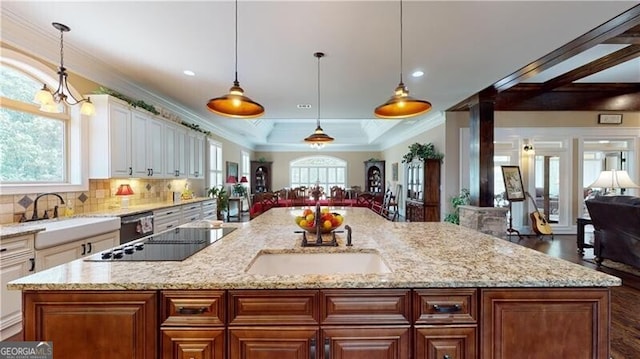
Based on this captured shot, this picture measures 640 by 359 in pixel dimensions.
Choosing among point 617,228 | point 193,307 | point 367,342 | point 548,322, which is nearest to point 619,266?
point 617,228

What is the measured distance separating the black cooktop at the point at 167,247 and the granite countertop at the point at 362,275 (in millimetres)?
85

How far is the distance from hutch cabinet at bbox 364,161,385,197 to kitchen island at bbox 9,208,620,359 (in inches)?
438

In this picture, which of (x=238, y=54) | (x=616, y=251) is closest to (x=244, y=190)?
(x=238, y=54)

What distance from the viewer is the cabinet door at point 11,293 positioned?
7.59 feet

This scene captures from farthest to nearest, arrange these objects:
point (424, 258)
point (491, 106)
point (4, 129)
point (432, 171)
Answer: point (432, 171) → point (491, 106) → point (4, 129) → point (424, 258)

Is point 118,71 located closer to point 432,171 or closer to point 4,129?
point 4,129

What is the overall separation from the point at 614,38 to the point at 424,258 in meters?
3.42

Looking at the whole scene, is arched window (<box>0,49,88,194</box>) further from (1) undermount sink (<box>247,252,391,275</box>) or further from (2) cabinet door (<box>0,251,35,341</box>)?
(1) undermount sink (<box>247,252,391,275</box>)

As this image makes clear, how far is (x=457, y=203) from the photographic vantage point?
6098mm

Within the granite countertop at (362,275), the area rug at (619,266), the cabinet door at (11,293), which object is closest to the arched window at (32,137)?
the cabinet door at (11,293)

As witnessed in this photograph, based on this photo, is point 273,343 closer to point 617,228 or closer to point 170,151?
point 170,151

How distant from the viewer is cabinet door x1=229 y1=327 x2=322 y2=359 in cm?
137

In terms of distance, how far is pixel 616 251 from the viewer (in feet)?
14.0

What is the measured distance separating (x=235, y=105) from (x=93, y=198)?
2.89 metres
